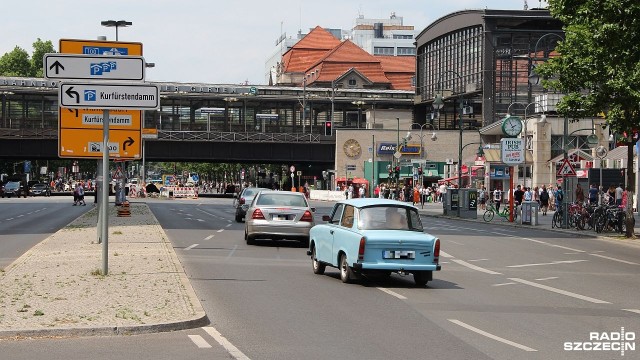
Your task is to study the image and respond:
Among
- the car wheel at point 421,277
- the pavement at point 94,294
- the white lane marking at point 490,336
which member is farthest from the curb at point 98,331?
the car wheel at point 421,277

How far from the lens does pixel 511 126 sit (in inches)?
2202

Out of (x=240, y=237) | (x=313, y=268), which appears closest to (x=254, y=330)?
(x=313, y=268)

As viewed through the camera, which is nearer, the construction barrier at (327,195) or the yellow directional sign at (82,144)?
the yellow directional sign at (82,144)

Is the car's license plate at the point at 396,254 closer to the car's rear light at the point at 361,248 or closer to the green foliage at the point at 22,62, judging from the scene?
the car's rear light at the point at 361,248

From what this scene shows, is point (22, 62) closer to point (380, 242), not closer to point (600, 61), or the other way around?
point (600, 61)

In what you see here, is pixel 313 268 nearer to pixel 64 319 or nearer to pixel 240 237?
pixel 64 319

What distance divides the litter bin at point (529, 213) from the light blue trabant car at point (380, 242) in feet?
95.5

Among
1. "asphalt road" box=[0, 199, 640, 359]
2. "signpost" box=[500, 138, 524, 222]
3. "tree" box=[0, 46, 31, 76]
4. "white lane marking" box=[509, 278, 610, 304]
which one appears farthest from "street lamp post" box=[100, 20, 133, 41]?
"tree" box=[0, 46, 31, 76]

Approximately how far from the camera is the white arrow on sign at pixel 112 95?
1780cm

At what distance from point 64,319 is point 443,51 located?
9931 cm

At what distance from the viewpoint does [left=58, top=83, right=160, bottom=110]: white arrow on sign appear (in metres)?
17.8

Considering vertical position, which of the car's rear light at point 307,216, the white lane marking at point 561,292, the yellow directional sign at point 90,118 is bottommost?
the white lane marking at point 561,292

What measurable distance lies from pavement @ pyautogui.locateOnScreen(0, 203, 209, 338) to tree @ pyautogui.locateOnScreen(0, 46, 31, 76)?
113 m

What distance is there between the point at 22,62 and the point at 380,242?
123 meters
